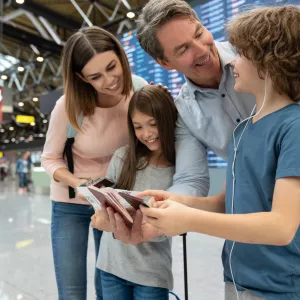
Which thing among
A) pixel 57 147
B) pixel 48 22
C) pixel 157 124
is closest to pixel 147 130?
pixel 157 124

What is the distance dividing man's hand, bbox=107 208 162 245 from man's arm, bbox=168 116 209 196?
6.9 inches

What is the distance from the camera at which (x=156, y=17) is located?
141 centimetres

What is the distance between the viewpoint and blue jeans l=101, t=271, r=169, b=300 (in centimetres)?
145

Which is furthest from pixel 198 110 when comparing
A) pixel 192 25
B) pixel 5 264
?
pixel 5 264

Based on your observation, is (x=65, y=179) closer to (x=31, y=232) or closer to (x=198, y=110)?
(x=198, y=110)

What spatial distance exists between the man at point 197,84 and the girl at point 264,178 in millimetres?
321

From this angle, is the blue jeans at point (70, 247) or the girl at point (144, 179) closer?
the girl at point (144, 179)

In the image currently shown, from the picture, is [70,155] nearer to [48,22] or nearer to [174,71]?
[174,71]

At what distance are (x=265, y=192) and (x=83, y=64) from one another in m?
1.09

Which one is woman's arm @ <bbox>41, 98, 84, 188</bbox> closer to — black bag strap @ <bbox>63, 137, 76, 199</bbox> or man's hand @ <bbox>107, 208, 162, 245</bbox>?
black bag strap @ <bbox>63, 137, 76, 199</bbox>

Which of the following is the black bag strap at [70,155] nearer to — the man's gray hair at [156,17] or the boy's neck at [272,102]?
the man's gray hair at [156,17]

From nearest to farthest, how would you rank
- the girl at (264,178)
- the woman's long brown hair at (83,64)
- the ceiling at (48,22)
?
the girl at (264,178)
the woman's long brown hair at (83,64)
the ceiling at (48,22)

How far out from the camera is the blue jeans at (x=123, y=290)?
57.2 inches

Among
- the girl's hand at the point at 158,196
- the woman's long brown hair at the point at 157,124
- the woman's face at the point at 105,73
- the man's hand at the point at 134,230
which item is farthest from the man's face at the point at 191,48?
the man's hand at the point at 134,230
